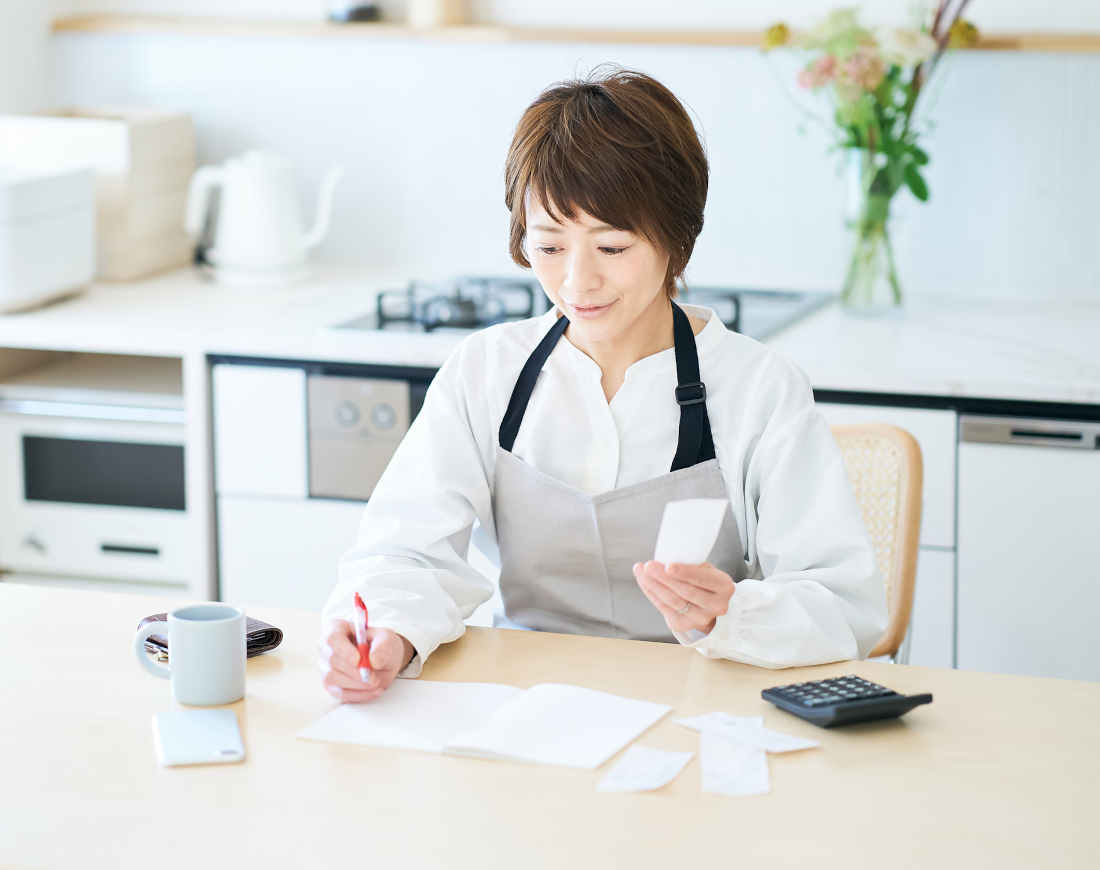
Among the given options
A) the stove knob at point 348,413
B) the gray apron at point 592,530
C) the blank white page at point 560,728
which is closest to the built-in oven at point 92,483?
the stove knob at point 348,413

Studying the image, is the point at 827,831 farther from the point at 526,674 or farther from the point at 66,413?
the point at 66,413

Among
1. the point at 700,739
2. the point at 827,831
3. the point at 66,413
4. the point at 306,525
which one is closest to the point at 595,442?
the point at 700,739

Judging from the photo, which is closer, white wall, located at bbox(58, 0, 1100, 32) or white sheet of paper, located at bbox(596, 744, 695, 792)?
white sheet of paper, located at bbox(596, 744, 695, 792)

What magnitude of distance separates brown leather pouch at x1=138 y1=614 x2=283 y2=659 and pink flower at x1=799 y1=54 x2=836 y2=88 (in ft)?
5.03

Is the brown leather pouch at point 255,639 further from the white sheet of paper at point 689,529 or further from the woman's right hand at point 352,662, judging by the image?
the white sheet of paper at point 689,529

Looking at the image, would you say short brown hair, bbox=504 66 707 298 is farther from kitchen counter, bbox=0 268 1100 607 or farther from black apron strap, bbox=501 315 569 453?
kitchen counter, bbox=0 268 1100 607

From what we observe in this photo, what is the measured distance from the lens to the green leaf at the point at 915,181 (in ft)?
7.85

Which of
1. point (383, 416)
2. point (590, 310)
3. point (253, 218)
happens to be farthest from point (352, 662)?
point (253, 218)

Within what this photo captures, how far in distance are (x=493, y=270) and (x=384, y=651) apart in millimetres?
1833

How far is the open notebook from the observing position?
3.44ft

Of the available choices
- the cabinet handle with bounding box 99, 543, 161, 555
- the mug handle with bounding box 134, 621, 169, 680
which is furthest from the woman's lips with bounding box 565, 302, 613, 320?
the cabinet handle with bounding box 99, 543, 161, 555

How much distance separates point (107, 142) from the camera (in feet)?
8.74

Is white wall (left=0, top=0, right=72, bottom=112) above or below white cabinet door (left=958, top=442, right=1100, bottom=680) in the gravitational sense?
above

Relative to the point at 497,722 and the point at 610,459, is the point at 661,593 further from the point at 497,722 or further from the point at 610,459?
the point at 610,459
